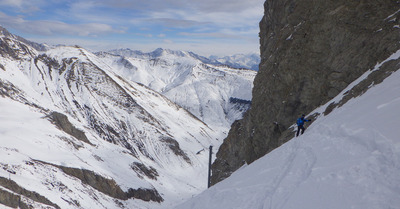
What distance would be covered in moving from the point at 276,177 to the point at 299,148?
109 inches

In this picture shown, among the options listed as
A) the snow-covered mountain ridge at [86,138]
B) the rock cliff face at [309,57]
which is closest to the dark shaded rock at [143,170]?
the snow-covered mountain ridge at [86,138]

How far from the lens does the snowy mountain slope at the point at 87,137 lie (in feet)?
161

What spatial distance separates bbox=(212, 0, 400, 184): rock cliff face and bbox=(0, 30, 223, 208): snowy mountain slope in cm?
796

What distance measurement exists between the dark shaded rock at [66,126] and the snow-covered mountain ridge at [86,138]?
285 mm

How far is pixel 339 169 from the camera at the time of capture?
8992mm

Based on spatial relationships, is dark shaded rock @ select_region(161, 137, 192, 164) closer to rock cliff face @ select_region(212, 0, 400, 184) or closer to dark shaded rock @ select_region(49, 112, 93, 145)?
dark shaded rock @ select_region(49, 112, 93, 145)

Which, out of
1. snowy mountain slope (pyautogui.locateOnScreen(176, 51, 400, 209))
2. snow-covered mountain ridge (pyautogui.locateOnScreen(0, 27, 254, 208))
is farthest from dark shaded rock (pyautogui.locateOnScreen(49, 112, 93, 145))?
snowy mountain slope (pyautogui.locateOnScreen(176, 51, 400, 209))

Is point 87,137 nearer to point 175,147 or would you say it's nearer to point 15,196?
point 175,147

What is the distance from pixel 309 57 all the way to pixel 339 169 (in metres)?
16.9

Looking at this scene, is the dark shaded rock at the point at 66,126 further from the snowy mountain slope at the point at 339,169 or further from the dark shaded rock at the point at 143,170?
the snowy mountain slope at the point at 339,169

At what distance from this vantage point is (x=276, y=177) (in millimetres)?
11203

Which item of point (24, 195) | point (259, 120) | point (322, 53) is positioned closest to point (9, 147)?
point (24, 195)

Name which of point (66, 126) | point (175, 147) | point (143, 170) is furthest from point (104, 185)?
point (175, 147)

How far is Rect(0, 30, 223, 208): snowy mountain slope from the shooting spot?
49219mm
